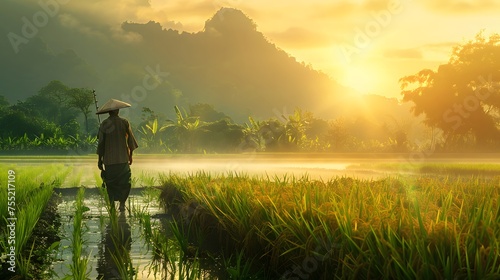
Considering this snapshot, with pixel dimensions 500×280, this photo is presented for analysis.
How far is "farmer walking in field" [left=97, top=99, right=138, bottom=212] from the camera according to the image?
37.3 feet

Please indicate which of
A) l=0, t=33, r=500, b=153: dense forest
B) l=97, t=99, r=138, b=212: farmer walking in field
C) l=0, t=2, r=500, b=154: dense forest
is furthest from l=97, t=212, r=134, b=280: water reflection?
l=0, t=2, r=500, b=154: dense forest

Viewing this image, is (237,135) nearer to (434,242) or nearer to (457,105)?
(457,105)

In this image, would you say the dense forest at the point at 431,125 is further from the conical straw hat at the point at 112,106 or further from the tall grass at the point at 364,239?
the tall grass at the point at 364,239

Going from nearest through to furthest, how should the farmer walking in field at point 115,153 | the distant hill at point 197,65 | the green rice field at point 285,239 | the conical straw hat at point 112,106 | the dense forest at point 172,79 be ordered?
1. the green rice field at point 285,239
2. the conical straw hat at point 112,106
3. the farmer walking in field at point 115,153
4. the dense forest at point 172,79
5. the distant hill at point 197,65

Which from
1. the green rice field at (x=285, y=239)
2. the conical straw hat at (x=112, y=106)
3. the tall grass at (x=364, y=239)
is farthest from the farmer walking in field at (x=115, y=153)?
the tall grass at (x=364, y=239)

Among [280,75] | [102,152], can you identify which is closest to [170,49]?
[280,75]

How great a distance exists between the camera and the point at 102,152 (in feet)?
37.9

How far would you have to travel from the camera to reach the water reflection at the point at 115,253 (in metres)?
5.81

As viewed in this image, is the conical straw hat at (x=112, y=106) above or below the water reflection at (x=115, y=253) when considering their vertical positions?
above

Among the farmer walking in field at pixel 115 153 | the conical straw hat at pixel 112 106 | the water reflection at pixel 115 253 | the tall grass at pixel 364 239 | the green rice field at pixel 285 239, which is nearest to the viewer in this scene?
the tall grass at pixel 364 239

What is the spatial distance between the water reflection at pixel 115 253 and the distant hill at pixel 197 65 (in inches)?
5489

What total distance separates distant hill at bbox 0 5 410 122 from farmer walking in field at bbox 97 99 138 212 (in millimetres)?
136393

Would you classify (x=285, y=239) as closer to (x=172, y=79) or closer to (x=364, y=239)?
(x=364, y=239)

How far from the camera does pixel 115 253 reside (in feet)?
23.1
